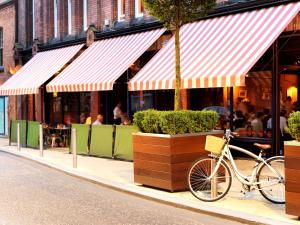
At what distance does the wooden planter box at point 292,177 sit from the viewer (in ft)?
22.5

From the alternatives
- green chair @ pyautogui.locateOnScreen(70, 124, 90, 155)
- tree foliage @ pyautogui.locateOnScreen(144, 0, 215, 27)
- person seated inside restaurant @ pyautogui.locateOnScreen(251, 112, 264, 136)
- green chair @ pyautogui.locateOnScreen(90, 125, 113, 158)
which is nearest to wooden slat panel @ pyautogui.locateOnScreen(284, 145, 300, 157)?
tree foliage @ pyautogui.locateOnScreen(144, 0, 215, 27)

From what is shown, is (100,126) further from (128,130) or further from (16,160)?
(16,160)

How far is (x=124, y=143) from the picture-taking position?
14.6 m

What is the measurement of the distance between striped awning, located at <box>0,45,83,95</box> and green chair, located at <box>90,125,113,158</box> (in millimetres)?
5092

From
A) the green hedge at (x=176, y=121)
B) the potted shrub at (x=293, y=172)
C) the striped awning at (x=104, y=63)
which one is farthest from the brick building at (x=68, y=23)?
the potted shrub at (x=293, y=172)

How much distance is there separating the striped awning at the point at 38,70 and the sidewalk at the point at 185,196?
6.24m

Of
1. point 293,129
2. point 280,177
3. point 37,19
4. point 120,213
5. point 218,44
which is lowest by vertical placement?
point 120,213

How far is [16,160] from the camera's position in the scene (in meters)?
15.9

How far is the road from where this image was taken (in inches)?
294

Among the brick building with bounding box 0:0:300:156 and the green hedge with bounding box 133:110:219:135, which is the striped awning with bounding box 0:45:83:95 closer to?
the brick building with bounding box 0:0:300:156

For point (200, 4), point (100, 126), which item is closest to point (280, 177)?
point (200, 4)

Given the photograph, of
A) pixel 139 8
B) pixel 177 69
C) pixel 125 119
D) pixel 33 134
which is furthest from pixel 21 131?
pixel 177 69

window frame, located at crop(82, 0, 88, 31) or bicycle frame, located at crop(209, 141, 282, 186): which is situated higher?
window frame, located at crop(82, 0, 88, 31)

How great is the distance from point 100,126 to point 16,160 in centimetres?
277
